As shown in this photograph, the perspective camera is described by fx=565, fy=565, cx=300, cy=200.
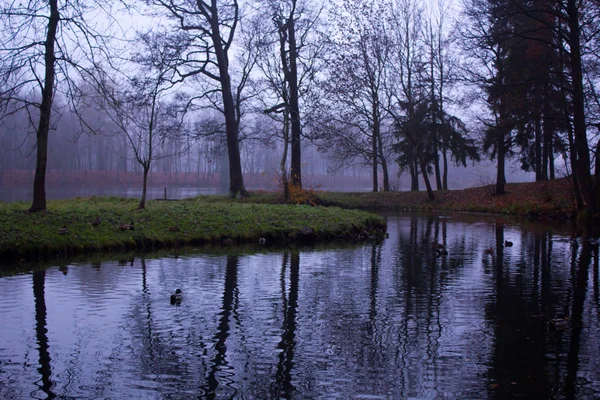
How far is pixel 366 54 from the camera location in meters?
37.7

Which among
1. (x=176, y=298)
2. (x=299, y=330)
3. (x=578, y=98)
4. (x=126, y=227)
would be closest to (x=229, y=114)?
(x=126, y=227)

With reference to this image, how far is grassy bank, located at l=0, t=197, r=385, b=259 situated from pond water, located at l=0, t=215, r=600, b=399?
1573 millimetres

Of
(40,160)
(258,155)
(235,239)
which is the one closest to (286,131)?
(235,239)

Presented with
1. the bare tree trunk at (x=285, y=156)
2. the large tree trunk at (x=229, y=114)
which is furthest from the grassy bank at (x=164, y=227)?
the large tree trunk at (x=229, y=114)

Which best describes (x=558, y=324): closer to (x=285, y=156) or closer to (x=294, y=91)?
(x=285, y=156)

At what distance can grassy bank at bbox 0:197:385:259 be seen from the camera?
12.6 metres

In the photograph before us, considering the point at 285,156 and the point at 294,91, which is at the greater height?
the point at 294,91

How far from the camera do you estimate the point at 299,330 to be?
23.2ft

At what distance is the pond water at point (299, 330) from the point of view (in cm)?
525

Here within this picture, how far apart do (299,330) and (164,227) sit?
351 inches

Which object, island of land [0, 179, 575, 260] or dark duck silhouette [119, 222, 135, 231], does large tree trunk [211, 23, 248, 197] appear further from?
dark duck silhouette [119, 222, 135, 231]

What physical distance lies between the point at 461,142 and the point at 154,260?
29.6m

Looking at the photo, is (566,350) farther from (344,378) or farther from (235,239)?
(235,239)

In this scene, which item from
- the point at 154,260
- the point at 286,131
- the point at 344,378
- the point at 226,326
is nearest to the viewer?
the point at 344,378
